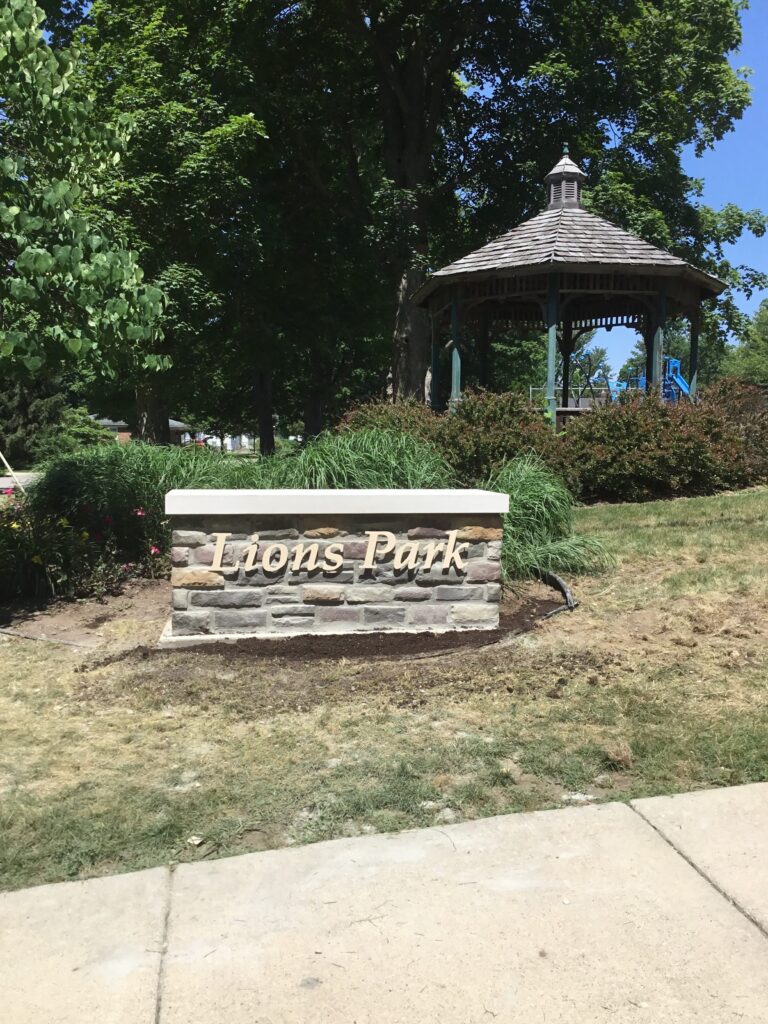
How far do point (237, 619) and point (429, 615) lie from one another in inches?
51.3

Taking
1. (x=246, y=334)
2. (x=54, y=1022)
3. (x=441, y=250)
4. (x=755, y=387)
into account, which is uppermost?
(x=441, y=250)

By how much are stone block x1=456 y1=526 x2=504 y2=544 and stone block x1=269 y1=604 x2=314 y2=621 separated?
1.13 metres

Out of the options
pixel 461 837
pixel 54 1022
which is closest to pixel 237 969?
pixel 54 1022

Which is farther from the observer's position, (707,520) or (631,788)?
(707,520)

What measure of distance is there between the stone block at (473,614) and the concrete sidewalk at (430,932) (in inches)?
103

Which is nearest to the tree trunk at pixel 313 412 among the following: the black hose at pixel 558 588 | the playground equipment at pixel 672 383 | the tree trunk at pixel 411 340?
the tree trunk at pixel 411 340

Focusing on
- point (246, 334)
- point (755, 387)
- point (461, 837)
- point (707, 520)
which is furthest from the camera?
point (246, 334)

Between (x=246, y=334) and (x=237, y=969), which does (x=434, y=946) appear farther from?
(x=246, y=334)

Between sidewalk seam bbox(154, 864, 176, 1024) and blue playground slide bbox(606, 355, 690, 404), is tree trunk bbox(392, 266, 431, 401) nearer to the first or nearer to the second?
blue playground slide bbox(606, 355, 690, 404)

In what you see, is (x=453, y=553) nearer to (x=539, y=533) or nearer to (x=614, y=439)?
(x=539, y=533)

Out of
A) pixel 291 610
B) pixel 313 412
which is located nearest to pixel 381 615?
pixel 291 610

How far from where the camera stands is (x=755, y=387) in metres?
14.3

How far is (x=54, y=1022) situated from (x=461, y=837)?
1.47 m

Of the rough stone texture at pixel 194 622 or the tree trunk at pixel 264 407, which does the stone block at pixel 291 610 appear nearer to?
the rough stone texture at pixel 194 622
